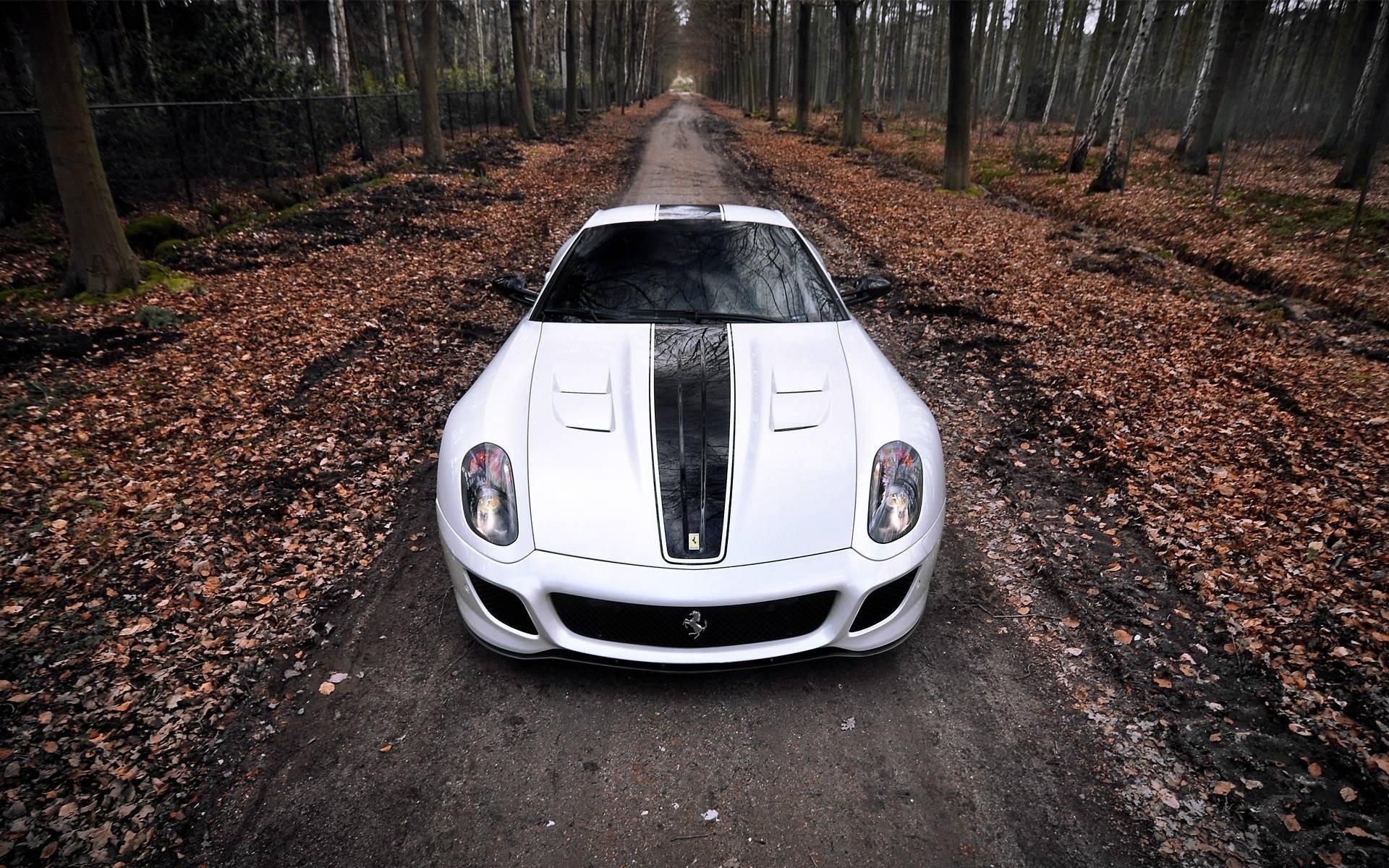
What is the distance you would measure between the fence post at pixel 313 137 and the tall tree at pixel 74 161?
7643mm

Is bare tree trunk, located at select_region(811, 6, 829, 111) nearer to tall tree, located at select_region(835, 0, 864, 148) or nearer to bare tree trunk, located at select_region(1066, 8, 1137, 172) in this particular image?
tall tree, located at select_region(835, 0, 864, 148)

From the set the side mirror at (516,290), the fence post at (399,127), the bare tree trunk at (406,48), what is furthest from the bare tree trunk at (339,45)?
the side mirror at (516,290)

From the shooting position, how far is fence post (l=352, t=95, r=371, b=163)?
15.8m

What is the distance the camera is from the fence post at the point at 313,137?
1356 centimetres

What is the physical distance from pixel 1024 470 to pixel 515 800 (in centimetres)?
359

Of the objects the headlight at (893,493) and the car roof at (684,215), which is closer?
the headlight at (893,493)

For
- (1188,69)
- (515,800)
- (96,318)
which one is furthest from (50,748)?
(1188,69)

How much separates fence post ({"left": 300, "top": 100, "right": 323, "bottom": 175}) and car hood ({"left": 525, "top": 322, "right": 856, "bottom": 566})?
13.5 m

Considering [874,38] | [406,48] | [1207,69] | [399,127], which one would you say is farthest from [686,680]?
[874,38]

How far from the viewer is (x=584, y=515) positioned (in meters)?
2.53

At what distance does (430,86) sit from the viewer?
621 inches

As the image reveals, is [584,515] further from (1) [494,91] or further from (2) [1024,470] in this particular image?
(1) [494,91]

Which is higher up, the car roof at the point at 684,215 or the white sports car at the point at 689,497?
the car roof at the point at 684,215

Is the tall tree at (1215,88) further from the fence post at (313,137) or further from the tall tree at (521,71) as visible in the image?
the fence post at (313,137)
